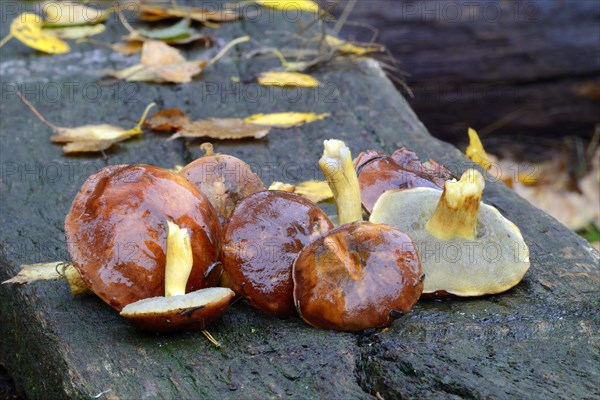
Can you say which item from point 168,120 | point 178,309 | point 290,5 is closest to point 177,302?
point 178,309

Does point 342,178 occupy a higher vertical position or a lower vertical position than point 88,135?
higher

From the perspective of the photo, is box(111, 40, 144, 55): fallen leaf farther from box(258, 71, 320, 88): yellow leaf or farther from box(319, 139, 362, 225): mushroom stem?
box(319, 139, 362, 225): mushroom stem

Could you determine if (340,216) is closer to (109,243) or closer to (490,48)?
(109,243)

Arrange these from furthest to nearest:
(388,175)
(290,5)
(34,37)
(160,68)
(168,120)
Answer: (290,5)
(34,37)
(160,68)
(168,120)
(388,175)

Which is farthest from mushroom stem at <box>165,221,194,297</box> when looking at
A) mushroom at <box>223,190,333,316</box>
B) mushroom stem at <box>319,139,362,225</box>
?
mushroom stem at <box>319,139,362,225</box>

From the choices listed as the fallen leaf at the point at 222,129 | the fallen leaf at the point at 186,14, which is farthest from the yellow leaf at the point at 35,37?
the fallen leaf at the point at 222,129

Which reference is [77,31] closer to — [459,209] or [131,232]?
[131,232]

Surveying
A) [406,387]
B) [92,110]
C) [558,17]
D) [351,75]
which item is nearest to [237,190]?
[406,387]
